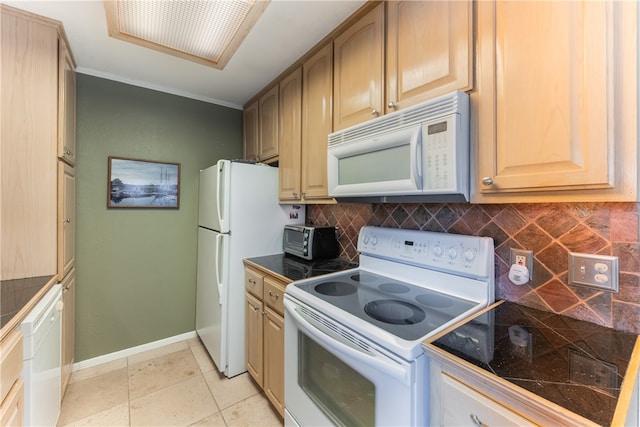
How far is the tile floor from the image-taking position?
1.68m

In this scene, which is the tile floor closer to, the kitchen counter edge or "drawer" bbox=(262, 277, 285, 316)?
"drawer" bbox=(262, 277, 285, 316)

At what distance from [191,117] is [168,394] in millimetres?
2339

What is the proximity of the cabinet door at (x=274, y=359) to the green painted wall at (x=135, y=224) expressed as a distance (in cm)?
129

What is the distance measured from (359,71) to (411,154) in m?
0.68

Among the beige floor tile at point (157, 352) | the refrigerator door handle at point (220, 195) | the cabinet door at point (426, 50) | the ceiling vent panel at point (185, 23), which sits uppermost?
the ceiling vent panel at point (185, 23)

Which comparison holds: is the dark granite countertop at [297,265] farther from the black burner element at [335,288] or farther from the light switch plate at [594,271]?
the light switch plate at [594,271]

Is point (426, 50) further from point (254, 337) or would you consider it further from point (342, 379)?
point (254, 337)

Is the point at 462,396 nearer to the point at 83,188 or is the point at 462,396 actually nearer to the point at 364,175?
the point at 364,175

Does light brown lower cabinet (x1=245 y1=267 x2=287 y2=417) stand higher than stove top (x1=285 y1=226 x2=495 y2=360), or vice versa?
stove top (x1=285 y1=226 x2=495 y2=360)

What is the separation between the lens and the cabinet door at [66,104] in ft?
5.35

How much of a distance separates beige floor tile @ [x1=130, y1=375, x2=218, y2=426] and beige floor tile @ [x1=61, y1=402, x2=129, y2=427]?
41mm

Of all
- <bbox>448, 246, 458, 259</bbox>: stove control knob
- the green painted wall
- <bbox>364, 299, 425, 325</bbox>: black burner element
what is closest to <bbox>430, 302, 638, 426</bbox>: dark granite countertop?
<bbox>364, 299, 425, 325</bbox>: black burner element

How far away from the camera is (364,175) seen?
1383 mm

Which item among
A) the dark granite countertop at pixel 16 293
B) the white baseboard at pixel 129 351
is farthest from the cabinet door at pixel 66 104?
the white baseboard at pixel 129 351
